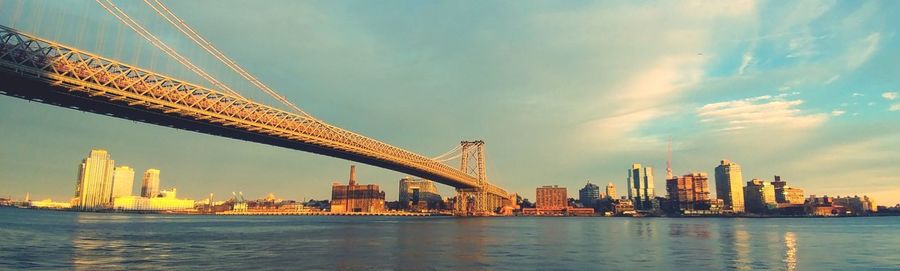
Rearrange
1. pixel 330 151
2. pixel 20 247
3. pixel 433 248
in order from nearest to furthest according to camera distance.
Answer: pixel 20 247, pixel 433 248, pixel 330 151

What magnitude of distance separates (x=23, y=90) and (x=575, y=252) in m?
41.1

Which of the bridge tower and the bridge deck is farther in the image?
the bridge tower

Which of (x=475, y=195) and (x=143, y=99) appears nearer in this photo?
(x=143, y=99)

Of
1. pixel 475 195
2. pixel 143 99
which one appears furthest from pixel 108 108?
pixel 475 195

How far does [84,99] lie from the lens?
1581 inches

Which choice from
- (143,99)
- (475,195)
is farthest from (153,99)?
(475,195)

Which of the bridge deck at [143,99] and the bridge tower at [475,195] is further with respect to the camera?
the bridge tower at [475,195]

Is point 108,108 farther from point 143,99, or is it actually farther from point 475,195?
point 475,195

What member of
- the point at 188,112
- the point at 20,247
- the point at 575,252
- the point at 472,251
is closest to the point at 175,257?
the point at 20,247

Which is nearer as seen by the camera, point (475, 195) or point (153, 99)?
point (153, 99)

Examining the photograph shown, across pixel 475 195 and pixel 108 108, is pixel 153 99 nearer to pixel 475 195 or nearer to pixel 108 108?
pixel 108 108

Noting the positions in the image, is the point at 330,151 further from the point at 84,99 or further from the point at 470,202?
the point at 470,202

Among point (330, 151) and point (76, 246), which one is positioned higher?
point (330, 151)

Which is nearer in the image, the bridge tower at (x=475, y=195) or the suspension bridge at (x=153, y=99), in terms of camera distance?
the suspension bridge at (x=153, y=99)
